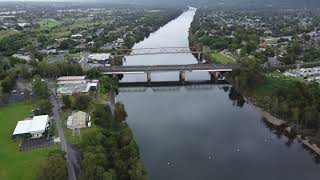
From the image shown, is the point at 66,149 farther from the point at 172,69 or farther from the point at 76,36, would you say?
the point at 76,36

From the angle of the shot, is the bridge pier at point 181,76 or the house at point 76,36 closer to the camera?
the bridge pier at point 181,76

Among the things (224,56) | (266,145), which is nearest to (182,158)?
(266,145)

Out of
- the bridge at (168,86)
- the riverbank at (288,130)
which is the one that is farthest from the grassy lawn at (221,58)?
the riverbank at (288,130)

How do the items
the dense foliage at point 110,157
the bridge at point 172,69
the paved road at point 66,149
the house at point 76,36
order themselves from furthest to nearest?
the house at point 76,36
the bridge at point 172,69
the paved road at point 66,149
the dense foliage at point 110,157

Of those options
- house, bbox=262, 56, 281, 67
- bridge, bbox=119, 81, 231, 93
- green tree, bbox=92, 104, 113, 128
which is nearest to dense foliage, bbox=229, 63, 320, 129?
bridge, bbox=119, 81, 231, 93

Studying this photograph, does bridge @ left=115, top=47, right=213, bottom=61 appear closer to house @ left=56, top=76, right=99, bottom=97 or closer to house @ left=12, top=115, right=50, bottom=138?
house @ left=56, top=76, right=99, bottom=97

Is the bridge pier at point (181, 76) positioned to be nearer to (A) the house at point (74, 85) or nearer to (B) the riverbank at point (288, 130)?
Answer: (A) the house at point (74, 85)

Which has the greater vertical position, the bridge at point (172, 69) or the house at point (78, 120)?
the house at point (78, 120)

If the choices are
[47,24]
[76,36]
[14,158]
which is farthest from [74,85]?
[47,24]

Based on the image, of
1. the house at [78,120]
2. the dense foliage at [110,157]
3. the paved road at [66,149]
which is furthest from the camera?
the house at [78,120]
